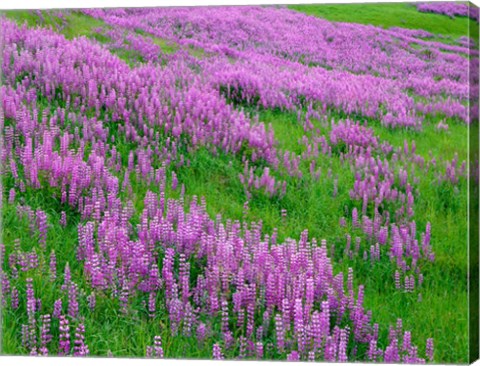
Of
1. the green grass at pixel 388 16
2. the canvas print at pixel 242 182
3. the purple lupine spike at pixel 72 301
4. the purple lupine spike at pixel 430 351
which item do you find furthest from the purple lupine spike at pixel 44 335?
the green grass at pixel 388 16

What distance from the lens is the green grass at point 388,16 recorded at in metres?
4.85

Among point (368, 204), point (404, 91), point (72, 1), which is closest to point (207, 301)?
point (368, 204)

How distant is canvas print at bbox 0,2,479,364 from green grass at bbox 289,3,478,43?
12 millimetres

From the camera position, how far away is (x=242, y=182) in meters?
5.06

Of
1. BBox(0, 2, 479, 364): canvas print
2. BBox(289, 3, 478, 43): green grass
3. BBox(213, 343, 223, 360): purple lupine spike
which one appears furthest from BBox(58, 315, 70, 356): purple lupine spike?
BBox(289, 3, 478, 43): green grass

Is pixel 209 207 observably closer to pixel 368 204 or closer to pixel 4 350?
pixel 368 204

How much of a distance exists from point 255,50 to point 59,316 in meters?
2.52

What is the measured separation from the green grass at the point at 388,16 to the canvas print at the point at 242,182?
0.01m

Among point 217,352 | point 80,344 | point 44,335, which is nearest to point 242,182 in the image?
point 217,352

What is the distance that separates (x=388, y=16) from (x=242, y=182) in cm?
159

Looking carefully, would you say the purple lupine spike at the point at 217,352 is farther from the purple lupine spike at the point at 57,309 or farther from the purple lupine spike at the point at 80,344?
the purple lupine spike at the point at 57,309

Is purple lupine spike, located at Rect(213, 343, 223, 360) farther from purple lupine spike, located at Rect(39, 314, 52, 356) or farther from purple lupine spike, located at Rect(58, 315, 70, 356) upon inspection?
purple lupine spike, located at Rect(39, 314, 52, 356)

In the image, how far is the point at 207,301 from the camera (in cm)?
447

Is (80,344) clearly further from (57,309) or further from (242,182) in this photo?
(242,182)
